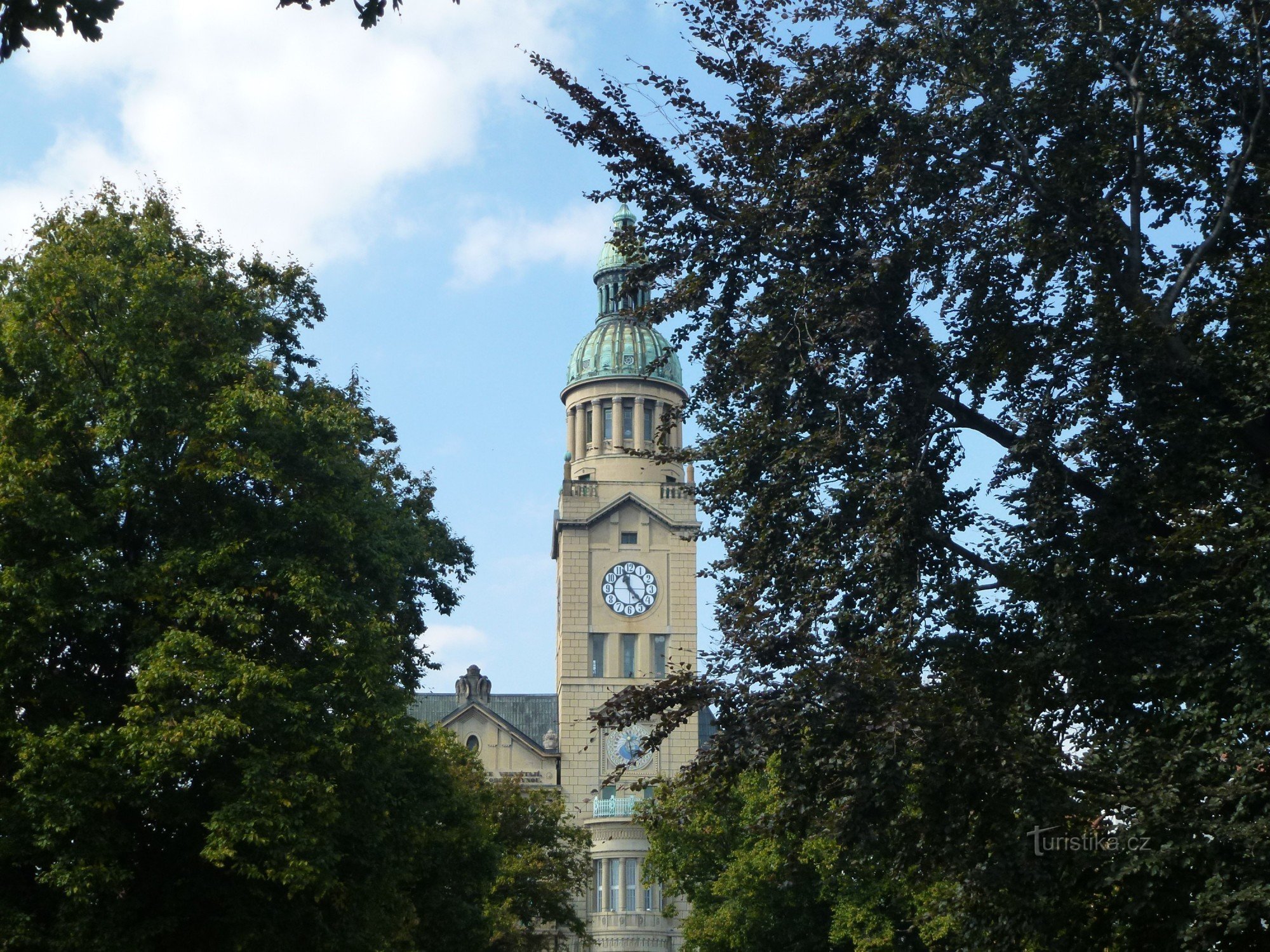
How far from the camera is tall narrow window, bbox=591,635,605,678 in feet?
Result: 282

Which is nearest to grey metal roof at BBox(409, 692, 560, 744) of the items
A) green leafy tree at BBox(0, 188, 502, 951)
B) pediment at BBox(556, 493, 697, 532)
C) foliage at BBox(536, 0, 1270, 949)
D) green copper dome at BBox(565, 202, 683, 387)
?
pediment at BBox(556, 493, 697, 532)

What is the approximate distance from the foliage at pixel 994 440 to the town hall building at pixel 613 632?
61.4 metres

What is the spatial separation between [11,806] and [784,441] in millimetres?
11724

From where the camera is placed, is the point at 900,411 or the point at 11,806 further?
the point at 11,806

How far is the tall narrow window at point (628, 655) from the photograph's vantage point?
8569 centimetres

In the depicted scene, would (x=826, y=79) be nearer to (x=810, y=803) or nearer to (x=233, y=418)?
(x=810, y=803)

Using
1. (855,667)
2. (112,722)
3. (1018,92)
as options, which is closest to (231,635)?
(112,722)

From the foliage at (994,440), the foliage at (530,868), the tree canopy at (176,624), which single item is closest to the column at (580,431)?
the foliage at (530,868)

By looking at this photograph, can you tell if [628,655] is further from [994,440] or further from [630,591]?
[994,440]

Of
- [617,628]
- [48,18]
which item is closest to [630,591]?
[617,628]

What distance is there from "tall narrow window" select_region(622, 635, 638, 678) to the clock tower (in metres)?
0.07

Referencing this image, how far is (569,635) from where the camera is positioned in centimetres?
8562

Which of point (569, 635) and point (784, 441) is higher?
point (569, 635)

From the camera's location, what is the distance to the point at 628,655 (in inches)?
3388
